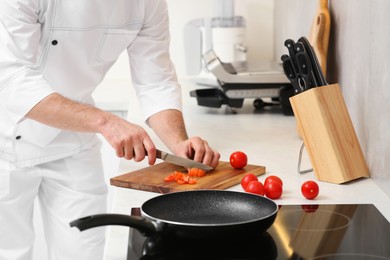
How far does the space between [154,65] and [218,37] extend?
1.12 m

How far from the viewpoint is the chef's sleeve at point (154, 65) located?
183 centimetres

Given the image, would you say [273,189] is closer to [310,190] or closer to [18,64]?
[310,190]

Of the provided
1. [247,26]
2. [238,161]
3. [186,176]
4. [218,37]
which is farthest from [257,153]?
[247,26]

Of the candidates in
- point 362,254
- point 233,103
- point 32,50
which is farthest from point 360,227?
point 233,103

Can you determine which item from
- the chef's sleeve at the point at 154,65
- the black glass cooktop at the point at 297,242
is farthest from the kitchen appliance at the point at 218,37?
the black glass cooktop at the point at 297,242

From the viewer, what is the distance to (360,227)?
3.62 feet

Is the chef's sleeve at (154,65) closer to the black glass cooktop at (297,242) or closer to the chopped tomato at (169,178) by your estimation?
the chopped tomato at (169,178)

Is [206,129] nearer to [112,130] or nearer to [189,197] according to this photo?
[112,130]

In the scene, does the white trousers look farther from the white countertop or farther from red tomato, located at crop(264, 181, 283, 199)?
red tomato, located at crop(264, 181, 283, 199)

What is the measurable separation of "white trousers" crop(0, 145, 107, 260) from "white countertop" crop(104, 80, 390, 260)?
179 millimetres

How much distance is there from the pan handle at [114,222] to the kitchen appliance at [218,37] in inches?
77.5

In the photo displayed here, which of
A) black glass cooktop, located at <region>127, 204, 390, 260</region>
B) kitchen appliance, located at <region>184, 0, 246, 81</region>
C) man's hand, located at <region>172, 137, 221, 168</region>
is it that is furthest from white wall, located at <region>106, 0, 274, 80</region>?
black glass cooktop, located at <region>127, 204, 390, 260</region>

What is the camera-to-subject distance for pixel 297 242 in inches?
40.1

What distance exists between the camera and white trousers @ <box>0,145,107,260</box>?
5.60ft
